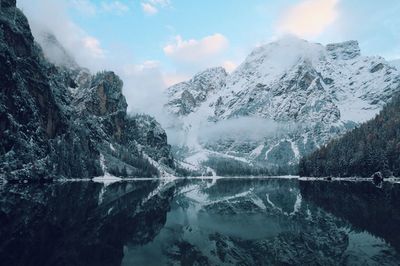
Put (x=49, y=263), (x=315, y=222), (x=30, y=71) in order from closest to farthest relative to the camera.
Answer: (x=49, y=263) → (x=315, y=222) → (x=30, y=71)

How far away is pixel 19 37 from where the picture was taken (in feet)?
575

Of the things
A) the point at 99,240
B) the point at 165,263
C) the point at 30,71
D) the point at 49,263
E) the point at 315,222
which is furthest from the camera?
the point at 30,71

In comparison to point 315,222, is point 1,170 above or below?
above

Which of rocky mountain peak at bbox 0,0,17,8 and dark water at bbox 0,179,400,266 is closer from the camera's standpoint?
dark water at bbox 0,179,400,266

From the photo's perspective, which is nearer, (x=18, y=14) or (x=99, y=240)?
(x=99, y=240)

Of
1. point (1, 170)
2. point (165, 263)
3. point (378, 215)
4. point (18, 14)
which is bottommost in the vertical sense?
point (165, 263)

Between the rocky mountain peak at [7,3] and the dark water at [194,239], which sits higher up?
the rocky mountain peak at [7,3]

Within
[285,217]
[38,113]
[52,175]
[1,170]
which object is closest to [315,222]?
[285,217]

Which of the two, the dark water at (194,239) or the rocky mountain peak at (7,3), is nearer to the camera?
the dark water at (194,239)

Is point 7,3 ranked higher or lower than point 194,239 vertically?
higher

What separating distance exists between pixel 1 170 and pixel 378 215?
111330 mm

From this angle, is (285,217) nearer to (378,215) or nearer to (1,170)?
(378,215)

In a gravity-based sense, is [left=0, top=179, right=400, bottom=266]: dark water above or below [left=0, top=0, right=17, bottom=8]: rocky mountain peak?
below

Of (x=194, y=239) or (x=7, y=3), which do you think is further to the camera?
(x=7, y=3)
